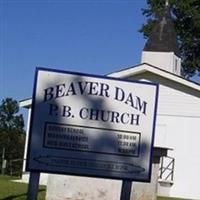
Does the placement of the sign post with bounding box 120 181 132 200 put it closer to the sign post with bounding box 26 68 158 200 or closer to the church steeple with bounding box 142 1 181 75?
the sign post with bounding box 26 68 158 200

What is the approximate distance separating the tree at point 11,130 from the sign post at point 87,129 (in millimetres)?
41628

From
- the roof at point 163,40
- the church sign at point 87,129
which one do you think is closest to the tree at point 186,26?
the roof at point 163,40

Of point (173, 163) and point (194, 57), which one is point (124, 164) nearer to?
point (173, 163)

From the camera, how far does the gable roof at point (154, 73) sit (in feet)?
90.9

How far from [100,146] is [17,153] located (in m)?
44.0

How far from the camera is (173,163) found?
2762cm

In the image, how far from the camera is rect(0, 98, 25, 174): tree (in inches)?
2000

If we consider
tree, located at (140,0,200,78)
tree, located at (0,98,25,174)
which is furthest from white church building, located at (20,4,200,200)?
tree, located at (0,98,25,174)

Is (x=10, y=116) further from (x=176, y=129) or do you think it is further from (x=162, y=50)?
(x=176, y=129)

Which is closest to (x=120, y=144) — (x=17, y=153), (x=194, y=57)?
(x=194, y=57)

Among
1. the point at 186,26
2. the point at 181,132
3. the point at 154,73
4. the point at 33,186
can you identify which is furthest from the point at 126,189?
the point at 186,26

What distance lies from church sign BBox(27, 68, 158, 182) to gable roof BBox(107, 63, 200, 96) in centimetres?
1903

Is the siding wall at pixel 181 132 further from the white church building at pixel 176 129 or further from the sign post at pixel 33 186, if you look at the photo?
the sign post at pixel 33 186

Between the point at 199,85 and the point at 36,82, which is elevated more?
the point at 199,85
